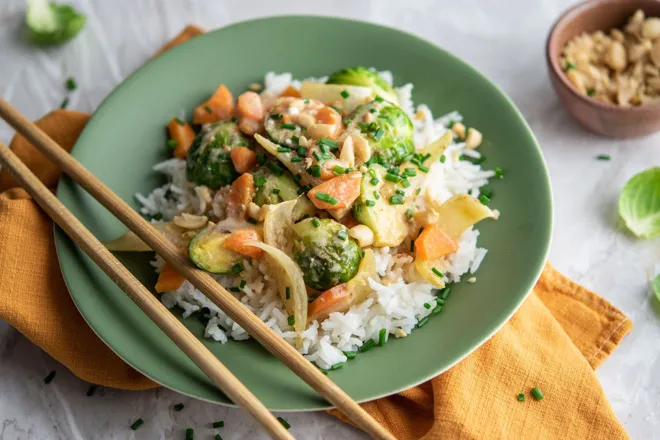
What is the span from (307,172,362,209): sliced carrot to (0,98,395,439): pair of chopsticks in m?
0.63

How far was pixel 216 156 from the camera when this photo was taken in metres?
3.95

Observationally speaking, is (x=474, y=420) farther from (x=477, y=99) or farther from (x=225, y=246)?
(x=477, y=99)

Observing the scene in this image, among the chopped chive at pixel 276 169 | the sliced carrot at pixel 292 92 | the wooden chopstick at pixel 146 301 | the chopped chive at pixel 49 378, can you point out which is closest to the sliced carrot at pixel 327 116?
the chopped chive at pixel 276 169

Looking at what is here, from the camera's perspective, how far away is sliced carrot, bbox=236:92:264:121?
13.4 feet

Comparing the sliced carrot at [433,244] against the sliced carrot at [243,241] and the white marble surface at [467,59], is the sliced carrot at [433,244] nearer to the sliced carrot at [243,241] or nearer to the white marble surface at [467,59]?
the sliced carrot at [243,241]

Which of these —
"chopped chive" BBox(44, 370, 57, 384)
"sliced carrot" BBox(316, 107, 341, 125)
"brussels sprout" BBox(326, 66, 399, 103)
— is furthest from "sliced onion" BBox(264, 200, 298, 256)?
"chopped chive" BBox(44, 370, 57, 384)

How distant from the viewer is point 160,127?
442cm

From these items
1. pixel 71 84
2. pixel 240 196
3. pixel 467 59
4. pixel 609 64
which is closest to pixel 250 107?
pixel 240 196

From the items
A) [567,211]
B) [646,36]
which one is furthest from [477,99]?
[646,36]

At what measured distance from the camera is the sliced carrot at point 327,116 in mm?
3889

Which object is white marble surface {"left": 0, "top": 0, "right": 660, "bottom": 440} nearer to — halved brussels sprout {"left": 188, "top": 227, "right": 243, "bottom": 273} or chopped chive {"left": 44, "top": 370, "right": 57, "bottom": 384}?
chopped chive {"left": 44, "top": 370, "right": 57, "bottom": 384}

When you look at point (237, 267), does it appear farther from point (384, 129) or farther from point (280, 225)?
point (384, 129)

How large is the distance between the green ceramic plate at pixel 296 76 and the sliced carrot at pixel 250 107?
473mm

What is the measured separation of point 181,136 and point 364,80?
3.70ft
